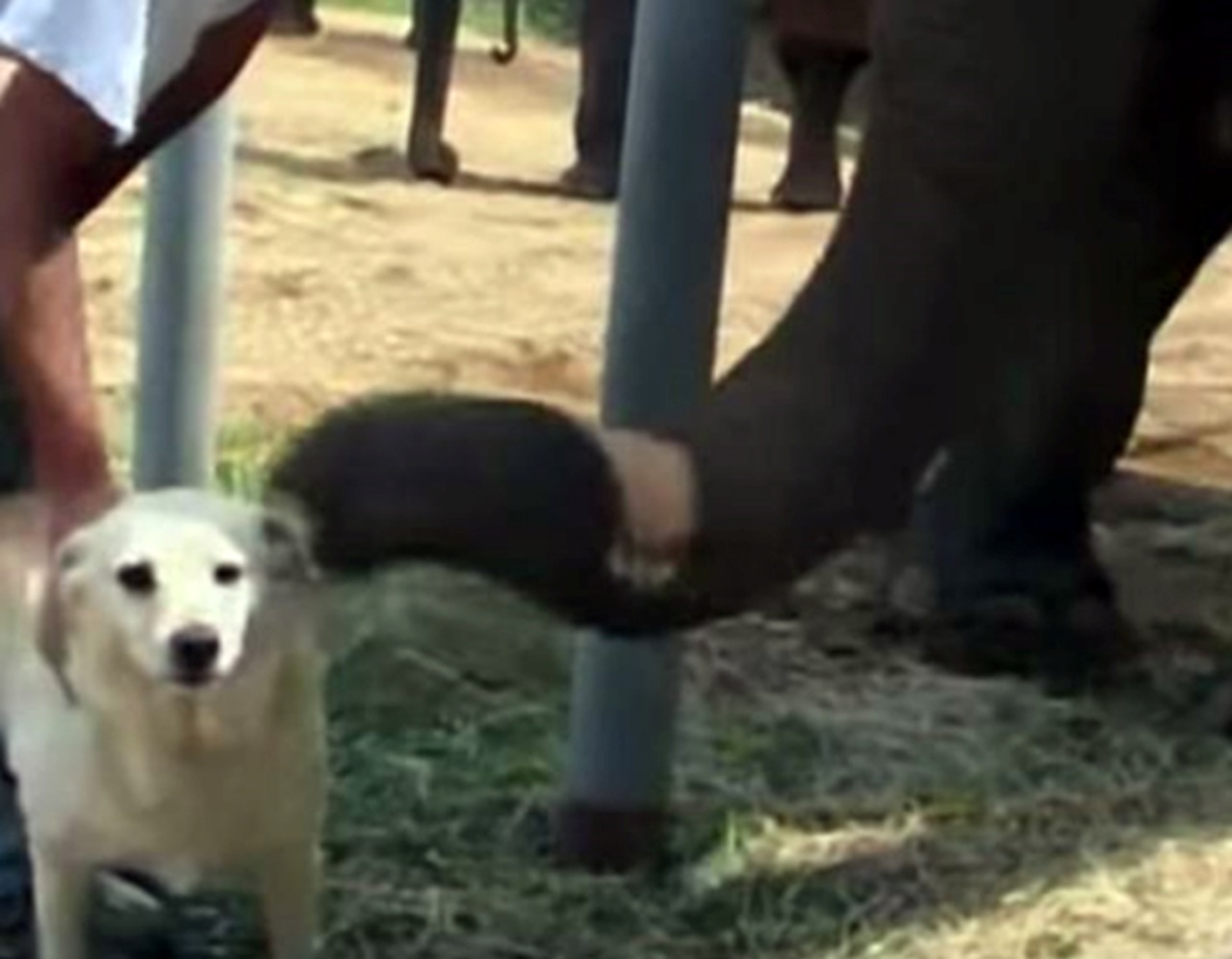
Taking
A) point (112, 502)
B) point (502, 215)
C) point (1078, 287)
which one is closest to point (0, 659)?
point (112, 502)

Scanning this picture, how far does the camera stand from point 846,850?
4629 mm

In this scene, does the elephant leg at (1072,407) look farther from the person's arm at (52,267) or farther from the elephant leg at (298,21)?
the elephant leg at (298,21)

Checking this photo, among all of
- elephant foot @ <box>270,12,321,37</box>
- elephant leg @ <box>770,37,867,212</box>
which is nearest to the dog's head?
elephant leg @ <box>770,37,867,212</box>

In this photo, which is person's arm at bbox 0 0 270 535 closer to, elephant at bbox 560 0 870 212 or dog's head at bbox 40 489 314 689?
dog's head at bbox 40 489 314 689

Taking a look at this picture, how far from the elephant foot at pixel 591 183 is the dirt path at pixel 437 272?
82 millimetres

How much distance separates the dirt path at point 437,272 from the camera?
7059 millimetres

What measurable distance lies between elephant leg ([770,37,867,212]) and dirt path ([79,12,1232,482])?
4.0 inches

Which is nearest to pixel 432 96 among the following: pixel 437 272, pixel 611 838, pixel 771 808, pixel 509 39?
pixel 437 272

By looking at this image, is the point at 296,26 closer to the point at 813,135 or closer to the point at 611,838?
the point at 813,135

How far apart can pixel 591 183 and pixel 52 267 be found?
6227 millimetres

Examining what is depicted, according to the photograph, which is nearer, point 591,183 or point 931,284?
point 931,284

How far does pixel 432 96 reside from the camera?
10039mm

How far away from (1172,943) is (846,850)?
0.35 meters

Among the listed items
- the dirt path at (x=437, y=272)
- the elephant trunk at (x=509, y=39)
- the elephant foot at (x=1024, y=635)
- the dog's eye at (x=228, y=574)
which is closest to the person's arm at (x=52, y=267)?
the dog's eye at (x=228, y=574)
